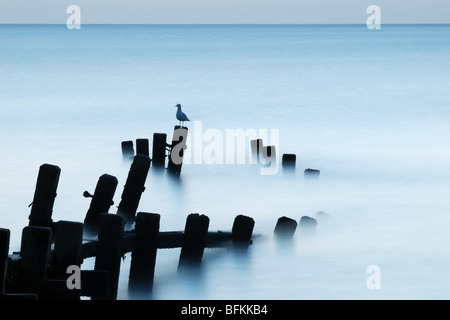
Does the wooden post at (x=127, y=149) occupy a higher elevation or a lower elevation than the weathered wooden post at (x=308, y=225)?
higher

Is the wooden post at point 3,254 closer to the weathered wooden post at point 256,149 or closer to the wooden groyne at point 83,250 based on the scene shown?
the wooden groyne at point 83,250

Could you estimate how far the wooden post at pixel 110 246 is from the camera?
7180 mm

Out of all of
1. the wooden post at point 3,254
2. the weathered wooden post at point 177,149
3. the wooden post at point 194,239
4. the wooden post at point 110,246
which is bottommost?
the wooden post at point 3,254

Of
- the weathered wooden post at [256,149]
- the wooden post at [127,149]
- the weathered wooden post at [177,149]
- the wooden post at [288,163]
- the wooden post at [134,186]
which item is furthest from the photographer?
the wooden post at [127,149]

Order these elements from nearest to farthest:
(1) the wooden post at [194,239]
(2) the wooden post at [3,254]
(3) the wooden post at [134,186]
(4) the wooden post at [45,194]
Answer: (2) the wooden post at [3,254], (4) the wooden post at [45,194], (1) the wooden post at [194,239], (3) the wooden post at [134,186]

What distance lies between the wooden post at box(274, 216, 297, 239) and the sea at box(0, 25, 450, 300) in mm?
78

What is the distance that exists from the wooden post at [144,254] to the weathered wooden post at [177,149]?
Result: 6528mm

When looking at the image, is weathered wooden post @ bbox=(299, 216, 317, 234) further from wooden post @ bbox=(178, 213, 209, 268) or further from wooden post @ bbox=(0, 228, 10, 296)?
wooden post @ bbox=(0, 228, 10, 296)

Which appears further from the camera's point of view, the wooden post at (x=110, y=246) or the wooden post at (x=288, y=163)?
the wooden post at (x=288, y=163)

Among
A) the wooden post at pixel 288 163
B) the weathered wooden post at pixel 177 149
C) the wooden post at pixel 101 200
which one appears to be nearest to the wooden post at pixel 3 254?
the wooden post at pixel 101 200

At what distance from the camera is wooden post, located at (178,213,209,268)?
28.8ft

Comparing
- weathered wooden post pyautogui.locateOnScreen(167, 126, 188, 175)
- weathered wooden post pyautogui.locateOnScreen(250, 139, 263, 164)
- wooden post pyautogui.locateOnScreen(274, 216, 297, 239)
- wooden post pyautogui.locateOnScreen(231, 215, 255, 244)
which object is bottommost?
wooden post pyautogui.locateOnScreen(231, 215, 255, 244)

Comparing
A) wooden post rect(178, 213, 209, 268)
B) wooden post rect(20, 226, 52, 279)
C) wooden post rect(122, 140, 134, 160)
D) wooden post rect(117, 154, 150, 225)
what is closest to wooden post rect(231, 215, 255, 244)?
wooden post rect(178, 213, 209, 268)
